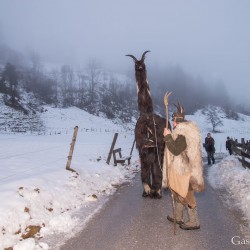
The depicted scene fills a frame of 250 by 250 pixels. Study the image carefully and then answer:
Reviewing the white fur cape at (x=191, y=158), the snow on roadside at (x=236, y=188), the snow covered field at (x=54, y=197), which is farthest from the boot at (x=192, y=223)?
the snow covered field at (x=54, y=197)

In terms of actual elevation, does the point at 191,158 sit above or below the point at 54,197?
above

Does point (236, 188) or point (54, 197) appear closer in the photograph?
point (54, 197)

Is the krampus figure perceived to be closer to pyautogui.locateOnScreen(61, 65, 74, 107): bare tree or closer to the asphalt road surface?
the asphalt road surface

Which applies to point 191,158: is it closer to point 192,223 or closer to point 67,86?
point 192,223

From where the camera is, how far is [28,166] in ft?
36.7

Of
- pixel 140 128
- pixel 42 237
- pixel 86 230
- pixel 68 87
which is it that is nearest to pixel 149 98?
pixel 140 128

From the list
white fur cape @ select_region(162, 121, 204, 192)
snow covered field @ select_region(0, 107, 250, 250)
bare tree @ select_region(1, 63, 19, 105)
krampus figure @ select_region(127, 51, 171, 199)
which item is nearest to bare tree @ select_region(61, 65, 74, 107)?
bare tree @ select_region(1, 63, 19, 105)

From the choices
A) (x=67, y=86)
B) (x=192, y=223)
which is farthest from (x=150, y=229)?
(x=67, y=86)

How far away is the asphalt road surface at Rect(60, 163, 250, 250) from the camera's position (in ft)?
17.5

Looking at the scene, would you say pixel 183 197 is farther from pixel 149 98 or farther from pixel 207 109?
pixel 207 109

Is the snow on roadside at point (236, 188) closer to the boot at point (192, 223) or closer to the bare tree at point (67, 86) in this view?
the boot at point (192, 223)

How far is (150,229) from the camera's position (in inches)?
243

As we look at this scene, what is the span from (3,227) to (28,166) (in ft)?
18.9

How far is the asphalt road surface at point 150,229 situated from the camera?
211 inches
